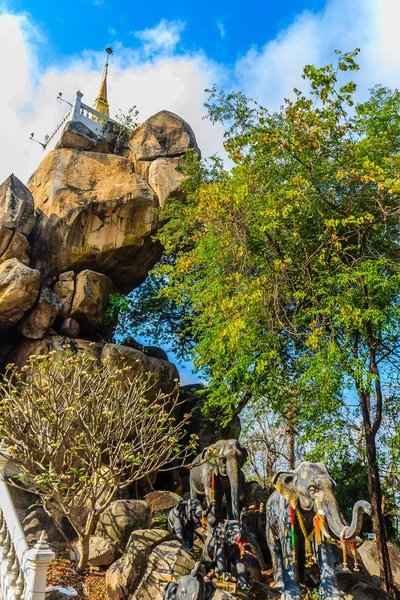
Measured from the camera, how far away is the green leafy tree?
8.82m

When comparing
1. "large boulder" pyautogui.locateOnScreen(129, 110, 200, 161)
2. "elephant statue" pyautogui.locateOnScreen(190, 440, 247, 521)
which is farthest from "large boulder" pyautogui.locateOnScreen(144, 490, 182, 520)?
"large boulder" pyautogui.locateOnScreen(129, 110, 200, 161)

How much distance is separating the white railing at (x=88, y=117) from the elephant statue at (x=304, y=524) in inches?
591

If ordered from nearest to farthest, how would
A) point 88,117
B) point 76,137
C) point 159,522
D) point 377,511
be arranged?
point 377,511 < point 159,522 < point 76,137 < point 88,117

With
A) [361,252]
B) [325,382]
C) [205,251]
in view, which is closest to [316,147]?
[361,252]

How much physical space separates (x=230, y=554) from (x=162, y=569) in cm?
96

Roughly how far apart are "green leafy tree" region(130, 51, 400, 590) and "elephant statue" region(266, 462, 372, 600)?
231 centimetres

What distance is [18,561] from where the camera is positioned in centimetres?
575

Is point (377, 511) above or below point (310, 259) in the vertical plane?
below

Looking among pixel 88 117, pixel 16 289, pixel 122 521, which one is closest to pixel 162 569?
pixel 122 521

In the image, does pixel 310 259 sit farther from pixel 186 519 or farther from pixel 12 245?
pixel 12 245

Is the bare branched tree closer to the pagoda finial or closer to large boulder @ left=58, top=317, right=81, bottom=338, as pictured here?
large boulder @ left=58, top=317, right=81, bottom=338

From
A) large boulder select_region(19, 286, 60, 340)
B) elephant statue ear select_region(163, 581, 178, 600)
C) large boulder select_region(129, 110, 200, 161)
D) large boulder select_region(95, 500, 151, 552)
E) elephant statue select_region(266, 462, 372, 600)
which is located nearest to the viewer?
elephant statue ear select_region(163, 581, 178, 600)

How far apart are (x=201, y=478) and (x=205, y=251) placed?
5.23 metres

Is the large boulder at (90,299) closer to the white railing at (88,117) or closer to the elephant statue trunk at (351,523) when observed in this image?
the white railing at (88,117)
